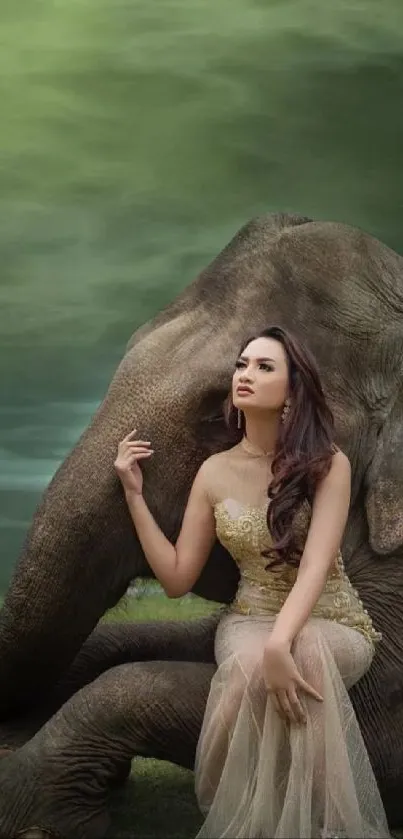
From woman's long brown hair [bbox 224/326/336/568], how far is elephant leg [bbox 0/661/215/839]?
313mm

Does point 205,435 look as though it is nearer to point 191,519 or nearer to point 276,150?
point 191,519

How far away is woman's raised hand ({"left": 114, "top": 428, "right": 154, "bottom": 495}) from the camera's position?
2342 millimetres

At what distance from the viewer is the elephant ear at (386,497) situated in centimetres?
250

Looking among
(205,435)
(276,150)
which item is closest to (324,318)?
(205,435)

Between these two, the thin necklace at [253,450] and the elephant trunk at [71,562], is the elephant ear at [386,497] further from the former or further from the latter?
the elephant trunk at [71,562]

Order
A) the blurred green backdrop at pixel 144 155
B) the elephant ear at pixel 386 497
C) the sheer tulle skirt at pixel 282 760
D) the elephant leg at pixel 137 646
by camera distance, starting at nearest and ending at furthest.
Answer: the sheer tulle skirt at pixel 282 760, the elephant ear at pixel 386 497, the elephant leg at pixel 137 646, the blurred green backdrop at pixel 144 155

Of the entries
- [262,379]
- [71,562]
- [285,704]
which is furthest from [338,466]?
[71,562]

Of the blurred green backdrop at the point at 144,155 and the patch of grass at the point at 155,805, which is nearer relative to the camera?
the patch of grass at the point at 155,805

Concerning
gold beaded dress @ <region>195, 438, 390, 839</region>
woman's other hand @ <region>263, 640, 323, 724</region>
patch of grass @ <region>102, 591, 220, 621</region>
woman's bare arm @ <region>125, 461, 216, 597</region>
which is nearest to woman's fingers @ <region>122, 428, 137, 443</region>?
woman's bare arm @ <region>125, 461, 216, 597</region>

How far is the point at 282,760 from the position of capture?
2084 mm

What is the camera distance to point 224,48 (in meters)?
4.05

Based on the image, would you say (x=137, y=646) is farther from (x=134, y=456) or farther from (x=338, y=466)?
(x=338, y=466)

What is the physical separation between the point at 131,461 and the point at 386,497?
0.49m

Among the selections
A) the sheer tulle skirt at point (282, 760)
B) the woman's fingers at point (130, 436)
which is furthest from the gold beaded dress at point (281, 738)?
the woman's fingers at point (130, 436)
